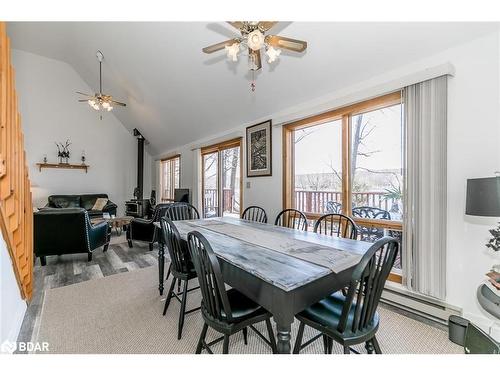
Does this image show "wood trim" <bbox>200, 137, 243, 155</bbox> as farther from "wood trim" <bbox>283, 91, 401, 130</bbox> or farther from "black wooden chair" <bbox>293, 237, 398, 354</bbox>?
"black wooden chair" <bbox>293, 237, 398, 354</bbox>

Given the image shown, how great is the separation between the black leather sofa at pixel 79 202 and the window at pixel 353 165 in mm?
4963

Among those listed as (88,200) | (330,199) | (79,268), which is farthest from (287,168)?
(88,200)

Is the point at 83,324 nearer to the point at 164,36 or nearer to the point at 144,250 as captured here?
the point at 144,250

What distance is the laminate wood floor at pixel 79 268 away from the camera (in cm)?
233

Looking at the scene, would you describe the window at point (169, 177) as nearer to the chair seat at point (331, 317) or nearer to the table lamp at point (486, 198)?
the chair seat at point (331, 317)

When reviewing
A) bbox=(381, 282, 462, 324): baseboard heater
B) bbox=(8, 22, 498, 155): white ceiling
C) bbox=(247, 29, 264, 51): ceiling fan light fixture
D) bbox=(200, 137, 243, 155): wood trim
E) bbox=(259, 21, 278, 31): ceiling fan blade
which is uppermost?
bbox=(8, 22, 498, 155): white ceiling

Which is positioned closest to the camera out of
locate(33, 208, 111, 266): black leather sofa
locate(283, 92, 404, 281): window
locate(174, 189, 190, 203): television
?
locate(283, 92, 404, 281): window

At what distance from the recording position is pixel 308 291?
1.19 meters

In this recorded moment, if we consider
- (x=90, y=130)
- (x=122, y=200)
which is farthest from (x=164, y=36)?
(x=122, y=200)

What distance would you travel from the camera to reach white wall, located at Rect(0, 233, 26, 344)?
172 cm

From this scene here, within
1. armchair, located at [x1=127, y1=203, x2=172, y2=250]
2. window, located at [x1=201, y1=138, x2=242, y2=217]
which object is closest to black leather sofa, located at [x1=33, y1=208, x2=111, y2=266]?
armchair, located at [x1=127, y1=203, x2=172, y2=250]

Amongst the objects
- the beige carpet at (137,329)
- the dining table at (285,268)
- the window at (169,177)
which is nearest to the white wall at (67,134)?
the window at (169,177)

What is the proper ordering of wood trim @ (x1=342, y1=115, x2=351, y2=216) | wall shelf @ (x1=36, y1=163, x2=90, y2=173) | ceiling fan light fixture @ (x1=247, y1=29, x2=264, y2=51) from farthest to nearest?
1. wall shelf @ (x1=36, y1=163, x2=90, y2=173)
2. wood trim @ (x1=342, y1=115, x2=351, y2=216)
3. ceiling fan light fixture @ (x1=247, y1=29, x2=264, y2=51)

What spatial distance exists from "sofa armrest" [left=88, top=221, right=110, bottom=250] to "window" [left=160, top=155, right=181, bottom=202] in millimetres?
2965
